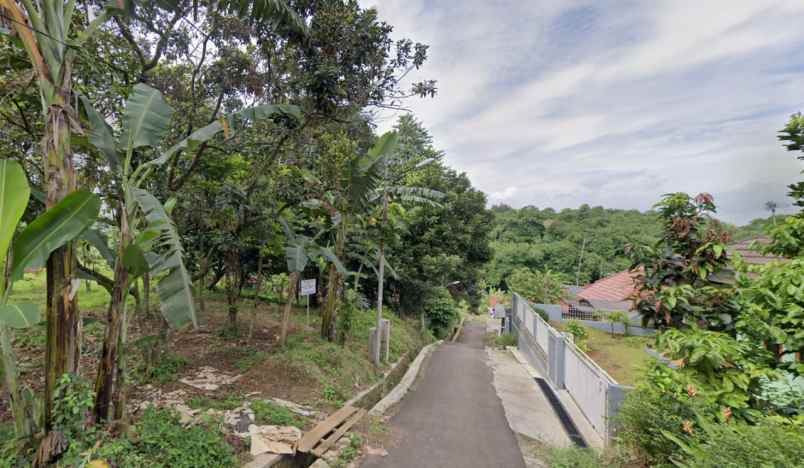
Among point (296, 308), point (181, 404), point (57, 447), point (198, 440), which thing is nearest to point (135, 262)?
point (57, 447)

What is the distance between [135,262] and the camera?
9.41 ft

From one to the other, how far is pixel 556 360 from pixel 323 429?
5.75m

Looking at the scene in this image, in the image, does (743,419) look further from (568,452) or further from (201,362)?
(201,362)

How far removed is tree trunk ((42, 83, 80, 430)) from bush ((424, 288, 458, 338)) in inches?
723

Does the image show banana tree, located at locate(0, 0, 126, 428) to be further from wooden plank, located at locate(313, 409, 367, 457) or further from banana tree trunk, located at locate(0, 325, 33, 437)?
wooden plank, located at locate(313, 409, 367, 457)

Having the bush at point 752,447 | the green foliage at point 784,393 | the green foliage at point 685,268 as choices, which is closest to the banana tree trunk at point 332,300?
the green foliage at point 685,268

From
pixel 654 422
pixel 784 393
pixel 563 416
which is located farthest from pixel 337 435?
pixel 563 416

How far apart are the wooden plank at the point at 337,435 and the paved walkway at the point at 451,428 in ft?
1.60

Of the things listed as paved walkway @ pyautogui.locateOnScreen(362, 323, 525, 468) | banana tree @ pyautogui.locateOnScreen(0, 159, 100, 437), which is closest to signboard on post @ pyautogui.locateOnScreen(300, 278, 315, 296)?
paved walkway @ pyautogui.locateOnScreen(362, 323, 525, 468)

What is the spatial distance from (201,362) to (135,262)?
422 cm

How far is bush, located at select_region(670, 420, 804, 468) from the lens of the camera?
84.0 inches

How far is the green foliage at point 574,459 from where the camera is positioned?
13.4 feet

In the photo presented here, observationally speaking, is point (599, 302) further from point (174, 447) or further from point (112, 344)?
point (112, 344)

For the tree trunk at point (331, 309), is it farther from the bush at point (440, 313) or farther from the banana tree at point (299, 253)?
the bush at point (440, 313)
